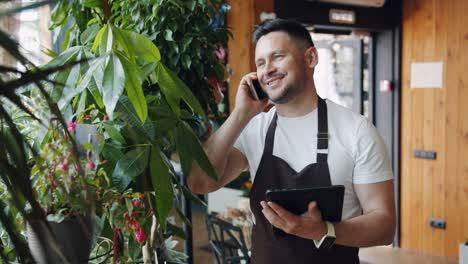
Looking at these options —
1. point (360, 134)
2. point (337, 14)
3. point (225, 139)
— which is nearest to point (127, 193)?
point (225, 139)

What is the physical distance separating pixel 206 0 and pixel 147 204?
85cm

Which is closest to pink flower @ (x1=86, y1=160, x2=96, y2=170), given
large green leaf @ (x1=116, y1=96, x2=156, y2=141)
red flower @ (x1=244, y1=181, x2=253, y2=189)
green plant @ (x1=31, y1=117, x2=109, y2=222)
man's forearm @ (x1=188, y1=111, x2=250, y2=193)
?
green plant @ (x1=31, y1=117, x2=109, y2=222)

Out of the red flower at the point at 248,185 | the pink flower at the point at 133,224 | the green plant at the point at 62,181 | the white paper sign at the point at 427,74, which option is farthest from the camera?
the white paper sign at the point at 427,74

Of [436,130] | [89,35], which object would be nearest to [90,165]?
[89,35]

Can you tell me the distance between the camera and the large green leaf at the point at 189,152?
125 cm

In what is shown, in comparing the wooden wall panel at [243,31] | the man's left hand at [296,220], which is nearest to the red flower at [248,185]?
the wooden wall panel at [243,31]

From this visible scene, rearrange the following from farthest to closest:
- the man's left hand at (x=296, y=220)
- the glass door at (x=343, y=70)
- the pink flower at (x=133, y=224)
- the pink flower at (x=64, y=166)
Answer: the glass door at (x=343, y=70)
the man's left hand at (x=296, y=220)
the pink flower at (x=133, y=224)
the pink flower at (x=64, y=166)

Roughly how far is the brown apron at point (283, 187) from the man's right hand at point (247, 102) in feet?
0.27

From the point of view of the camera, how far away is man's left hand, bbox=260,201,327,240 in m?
1.48

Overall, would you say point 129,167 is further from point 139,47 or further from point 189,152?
point 139,47

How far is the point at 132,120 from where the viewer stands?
119 cm

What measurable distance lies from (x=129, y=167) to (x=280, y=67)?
2.58ft

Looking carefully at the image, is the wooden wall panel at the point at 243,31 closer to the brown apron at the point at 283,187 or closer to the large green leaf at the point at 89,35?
the brown apron at the point at 283,187

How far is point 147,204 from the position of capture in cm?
147
